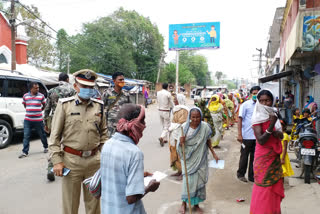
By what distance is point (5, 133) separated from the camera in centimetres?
826

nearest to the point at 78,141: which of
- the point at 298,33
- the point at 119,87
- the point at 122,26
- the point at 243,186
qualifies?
the point at 119,87

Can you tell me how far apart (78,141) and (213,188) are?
306cm

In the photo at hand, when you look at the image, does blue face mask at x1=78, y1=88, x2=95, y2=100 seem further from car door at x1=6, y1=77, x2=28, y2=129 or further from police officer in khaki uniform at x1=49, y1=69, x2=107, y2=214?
car door at x1=6, y1=77, x2=28, y2=129

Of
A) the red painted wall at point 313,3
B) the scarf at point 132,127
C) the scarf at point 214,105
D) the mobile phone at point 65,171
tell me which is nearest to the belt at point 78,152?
the mobile phone at point 65,171

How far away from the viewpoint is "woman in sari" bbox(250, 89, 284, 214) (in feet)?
10.9

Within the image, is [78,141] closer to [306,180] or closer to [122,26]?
[306,180]

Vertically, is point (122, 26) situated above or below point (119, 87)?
above

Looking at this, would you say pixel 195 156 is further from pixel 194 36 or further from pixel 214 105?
pixel 194 36

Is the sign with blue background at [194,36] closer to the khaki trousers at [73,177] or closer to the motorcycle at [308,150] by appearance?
the motorcycle at [308,150]

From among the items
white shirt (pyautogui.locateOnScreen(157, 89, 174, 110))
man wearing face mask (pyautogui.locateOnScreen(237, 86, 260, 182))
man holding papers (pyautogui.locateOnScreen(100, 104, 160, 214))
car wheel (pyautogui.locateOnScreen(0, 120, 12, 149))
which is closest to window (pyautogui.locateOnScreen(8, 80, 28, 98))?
car wheel (pyautogui.locateOnScreen(0, 120, 12, 149))

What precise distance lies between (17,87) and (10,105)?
63 cm

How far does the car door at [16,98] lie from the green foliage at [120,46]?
23.6 m

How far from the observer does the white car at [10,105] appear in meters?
8.19

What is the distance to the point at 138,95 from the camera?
30016 millimetres
